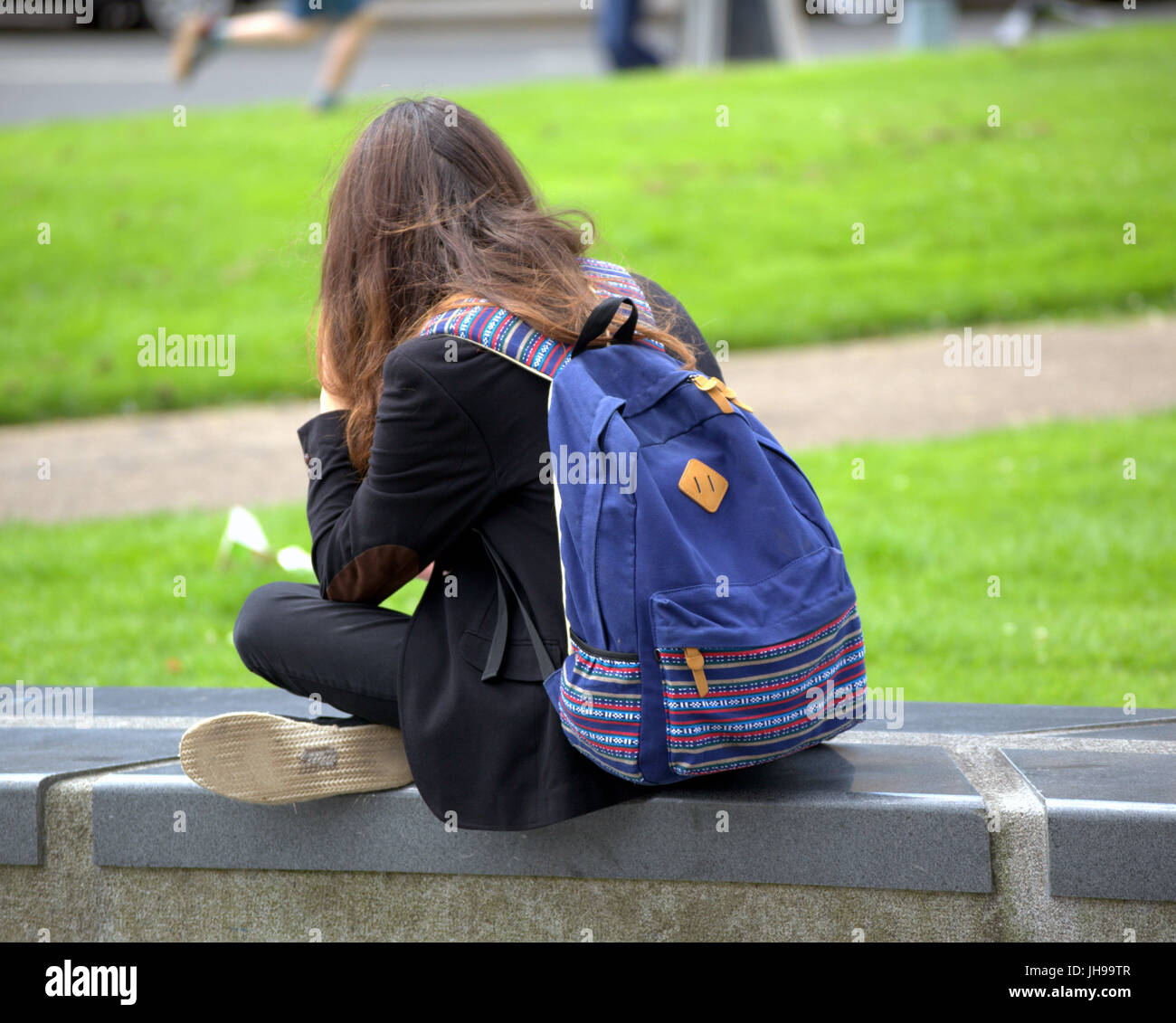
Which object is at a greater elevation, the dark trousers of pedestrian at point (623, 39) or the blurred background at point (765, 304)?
the dark trousers of pedestrian at point (623, 39)

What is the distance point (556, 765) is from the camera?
2436 mm

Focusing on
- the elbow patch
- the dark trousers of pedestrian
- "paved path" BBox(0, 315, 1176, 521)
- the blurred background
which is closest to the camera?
the elbow patch

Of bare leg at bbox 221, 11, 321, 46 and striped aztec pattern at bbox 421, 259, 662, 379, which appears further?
bare leg at bbox 221, 11, 321, 46

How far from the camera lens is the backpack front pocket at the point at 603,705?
225 cm

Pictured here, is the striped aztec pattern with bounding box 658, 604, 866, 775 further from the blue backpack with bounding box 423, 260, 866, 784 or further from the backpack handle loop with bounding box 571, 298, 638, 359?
the backpack handle loop with bounding box 571, 298, 638, 359

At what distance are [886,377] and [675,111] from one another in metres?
4.41

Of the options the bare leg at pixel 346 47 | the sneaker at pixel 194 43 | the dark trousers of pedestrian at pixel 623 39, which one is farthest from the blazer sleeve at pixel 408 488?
the dark trousers of pedestrian at pixel 623 39

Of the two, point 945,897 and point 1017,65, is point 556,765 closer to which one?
point 945,897

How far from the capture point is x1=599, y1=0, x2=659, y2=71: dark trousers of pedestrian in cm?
1308

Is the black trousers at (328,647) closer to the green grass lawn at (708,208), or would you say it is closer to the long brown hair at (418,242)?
the long brown hair at (418,242)

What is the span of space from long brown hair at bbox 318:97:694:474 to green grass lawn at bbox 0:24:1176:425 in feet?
16.6

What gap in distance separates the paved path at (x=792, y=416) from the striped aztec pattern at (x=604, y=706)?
14.1ft

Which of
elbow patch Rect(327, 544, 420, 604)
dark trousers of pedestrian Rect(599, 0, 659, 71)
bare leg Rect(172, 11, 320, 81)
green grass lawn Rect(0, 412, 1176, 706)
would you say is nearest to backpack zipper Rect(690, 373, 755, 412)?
elbow patch Rect(327, 544, 420, 604)
